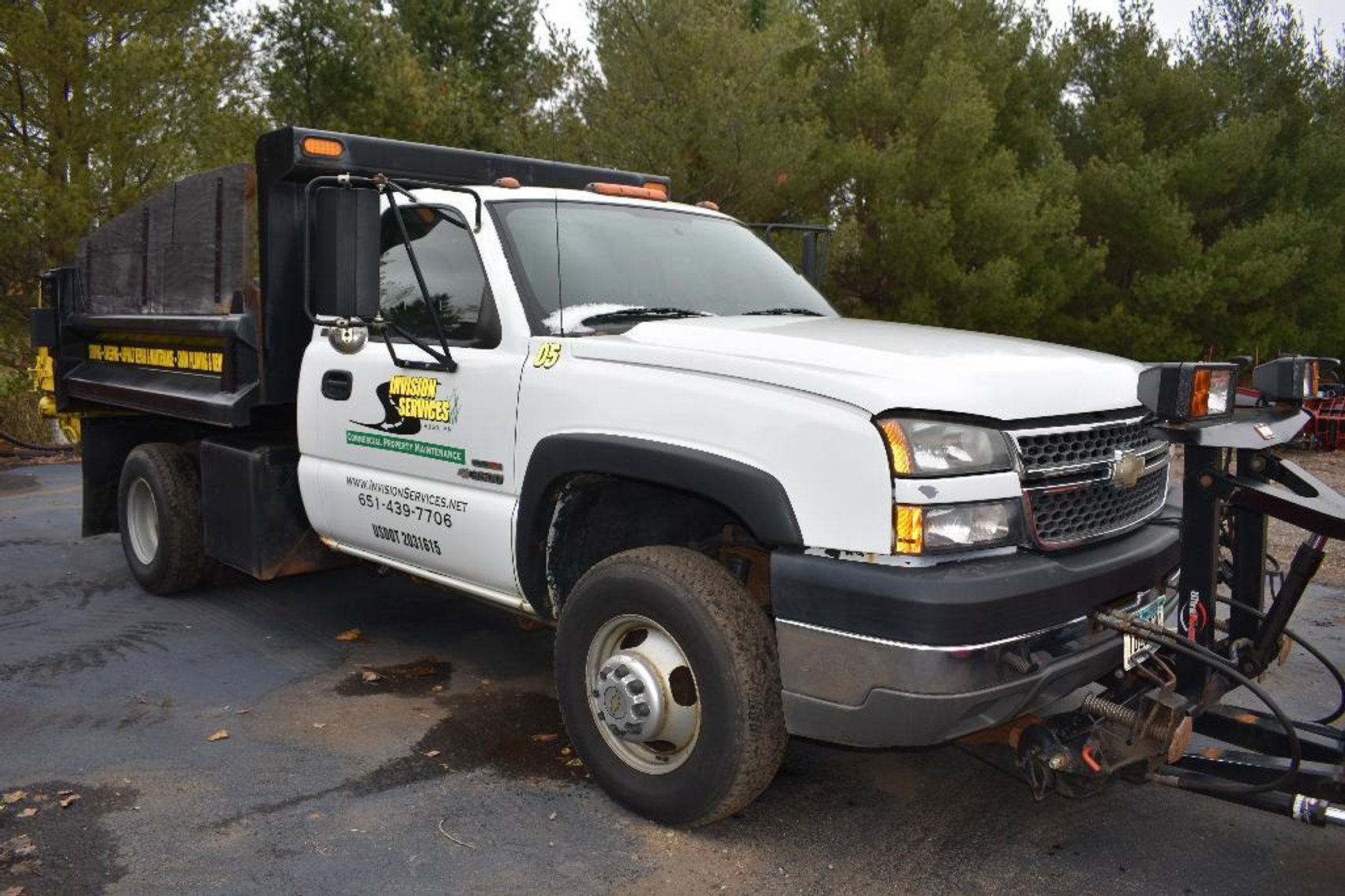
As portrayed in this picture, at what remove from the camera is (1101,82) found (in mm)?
22438

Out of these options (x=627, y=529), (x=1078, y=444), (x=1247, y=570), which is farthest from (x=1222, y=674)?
(x=627, y=529)

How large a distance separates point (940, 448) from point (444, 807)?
2024mm

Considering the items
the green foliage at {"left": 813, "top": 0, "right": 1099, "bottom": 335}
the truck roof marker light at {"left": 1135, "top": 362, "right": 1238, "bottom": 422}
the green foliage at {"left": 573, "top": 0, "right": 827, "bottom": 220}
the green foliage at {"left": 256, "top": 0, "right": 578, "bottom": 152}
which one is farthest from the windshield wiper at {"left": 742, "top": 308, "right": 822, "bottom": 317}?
the green foliage at {"left": 256, "top": 0, "right": 578, "bottom": 152}

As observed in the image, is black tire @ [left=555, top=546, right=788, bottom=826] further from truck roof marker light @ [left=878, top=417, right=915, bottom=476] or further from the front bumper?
truck roof marker light @ [left=878, top=417, right=915, bottom=476]

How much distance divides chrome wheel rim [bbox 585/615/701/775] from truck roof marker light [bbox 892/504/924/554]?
773 mm

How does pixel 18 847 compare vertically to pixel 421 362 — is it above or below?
below

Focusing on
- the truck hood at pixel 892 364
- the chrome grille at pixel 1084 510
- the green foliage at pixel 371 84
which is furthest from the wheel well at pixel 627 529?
the green foliage at pixel 371 84

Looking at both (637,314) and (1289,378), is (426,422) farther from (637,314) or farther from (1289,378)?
(1289,378)

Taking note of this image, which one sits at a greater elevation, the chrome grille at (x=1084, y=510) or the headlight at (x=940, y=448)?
the headlight at (x=940, y=448)

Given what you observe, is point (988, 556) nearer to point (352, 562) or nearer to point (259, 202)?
point (352, 562)

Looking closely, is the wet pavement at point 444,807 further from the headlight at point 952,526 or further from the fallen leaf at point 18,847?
the headlight at point 952,526

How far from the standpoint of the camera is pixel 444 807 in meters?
3.73

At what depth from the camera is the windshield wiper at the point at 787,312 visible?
444cm

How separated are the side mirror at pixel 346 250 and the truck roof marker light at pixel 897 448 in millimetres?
1863
